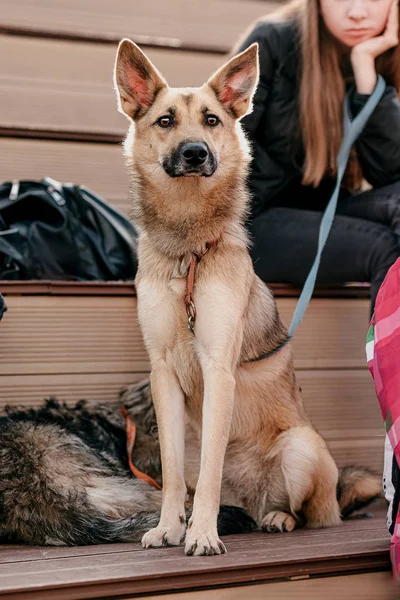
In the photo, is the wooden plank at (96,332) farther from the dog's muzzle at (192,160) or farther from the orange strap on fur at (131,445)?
the dog's muzzle at (192,160)

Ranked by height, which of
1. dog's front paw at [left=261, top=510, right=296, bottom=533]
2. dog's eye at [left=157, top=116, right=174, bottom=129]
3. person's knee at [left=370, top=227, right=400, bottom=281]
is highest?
dog's eye at [left=157, top=116, right=174, bottom=129]

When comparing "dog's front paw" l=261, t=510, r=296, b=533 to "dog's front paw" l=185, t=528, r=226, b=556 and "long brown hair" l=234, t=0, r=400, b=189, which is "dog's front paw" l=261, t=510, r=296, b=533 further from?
"long brown hair" l=234, t=0, r=400, b=189

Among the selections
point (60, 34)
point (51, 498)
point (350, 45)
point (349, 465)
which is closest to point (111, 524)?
point (51, 498)

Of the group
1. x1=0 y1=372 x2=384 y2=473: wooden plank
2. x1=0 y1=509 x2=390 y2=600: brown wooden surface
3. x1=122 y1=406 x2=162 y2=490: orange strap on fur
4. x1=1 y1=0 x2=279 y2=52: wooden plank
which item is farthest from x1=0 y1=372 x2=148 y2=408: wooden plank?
x1=1 y1=0 x2=279 y2=52: wooden plank

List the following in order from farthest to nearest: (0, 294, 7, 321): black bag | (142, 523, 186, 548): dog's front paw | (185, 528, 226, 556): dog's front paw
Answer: (0, 294, 7, 321): black bag → (142, 523, 186, 548): dog's front paw → (185, 528, 226, 556): dog's front paw

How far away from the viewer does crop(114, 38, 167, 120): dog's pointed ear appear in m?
2.07

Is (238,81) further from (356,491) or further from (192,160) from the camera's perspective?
(356,491)

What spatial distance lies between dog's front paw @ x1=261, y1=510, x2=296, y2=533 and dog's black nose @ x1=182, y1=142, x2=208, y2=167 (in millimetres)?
975

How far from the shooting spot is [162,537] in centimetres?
181

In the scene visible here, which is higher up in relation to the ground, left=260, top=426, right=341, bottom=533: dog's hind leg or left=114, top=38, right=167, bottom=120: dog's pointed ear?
left=114, top=38, right=167, bottom=120: dog's pointed ear

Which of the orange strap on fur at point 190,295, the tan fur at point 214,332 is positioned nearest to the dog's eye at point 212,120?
the tan fur at point 214,332

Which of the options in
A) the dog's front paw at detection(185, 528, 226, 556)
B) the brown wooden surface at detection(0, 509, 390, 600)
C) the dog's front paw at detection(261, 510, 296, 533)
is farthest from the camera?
the dog's front paw at detection(261, 510, 296, 533)

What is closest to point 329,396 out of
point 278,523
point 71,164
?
point 278,523

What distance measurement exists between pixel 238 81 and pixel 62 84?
128cm
